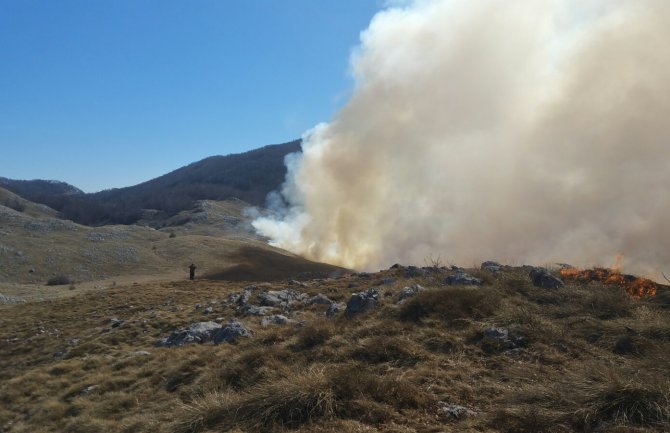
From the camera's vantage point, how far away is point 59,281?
140ft

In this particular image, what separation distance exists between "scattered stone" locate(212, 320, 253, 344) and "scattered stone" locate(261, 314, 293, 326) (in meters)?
1.27

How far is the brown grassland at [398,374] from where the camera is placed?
6336mm

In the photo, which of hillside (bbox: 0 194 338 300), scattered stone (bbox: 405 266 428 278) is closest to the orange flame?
scattered stone (bbox: 405 266 428 278)

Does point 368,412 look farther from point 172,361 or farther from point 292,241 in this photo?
point 292,241

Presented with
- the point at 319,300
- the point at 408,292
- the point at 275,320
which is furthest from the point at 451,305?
the point at 319,300

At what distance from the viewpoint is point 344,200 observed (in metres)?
61.4

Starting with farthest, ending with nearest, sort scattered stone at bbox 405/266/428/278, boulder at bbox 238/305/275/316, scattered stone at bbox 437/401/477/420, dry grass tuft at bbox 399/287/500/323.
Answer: scattered stone at bbox 405/266/428/278 < boulder at bbox 238/305/275/316 < dry grass tuft at bbox 399/287/500/323 < scattered stone at bbox 437/401/477/420

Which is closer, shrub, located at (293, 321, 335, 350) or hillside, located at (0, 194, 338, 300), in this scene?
shrub, located at (293, 321, 335, 350)

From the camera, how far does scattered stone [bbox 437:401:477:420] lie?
6570 mm

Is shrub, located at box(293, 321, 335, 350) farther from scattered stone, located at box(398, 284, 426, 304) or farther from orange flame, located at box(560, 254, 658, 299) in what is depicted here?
orange flame, located at box(560, 254, 658, 299)

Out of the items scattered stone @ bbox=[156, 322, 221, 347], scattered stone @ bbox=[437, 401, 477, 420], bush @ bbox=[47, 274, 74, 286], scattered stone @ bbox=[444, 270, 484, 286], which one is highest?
scattered stone @ bbox=[444, 270, 484, 286]

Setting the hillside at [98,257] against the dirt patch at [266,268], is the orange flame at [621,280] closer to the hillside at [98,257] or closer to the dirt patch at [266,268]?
the dirt patch at [266,268]

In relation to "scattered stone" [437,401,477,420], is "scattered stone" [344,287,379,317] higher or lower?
higher

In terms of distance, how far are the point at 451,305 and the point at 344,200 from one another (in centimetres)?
4983
